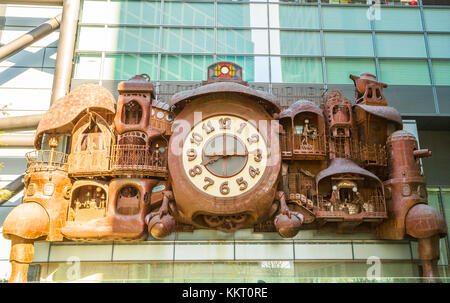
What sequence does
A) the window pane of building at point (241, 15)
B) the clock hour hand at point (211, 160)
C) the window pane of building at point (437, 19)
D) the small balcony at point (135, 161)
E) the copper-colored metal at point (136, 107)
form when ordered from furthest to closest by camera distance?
1. the window pane of building at point (437, 19)
2. the window pane of building at point (241, 15)
3. the copper-colored metal at point (136, 107)
4. the small balcony at point (135, 161)
5. the clock hour hand at point (211, 160)

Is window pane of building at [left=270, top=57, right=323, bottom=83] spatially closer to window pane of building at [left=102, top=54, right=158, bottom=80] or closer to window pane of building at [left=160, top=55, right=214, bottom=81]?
window pane of building at [left=160, top=55, right=214, bottom=81]

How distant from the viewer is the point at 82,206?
15.2m

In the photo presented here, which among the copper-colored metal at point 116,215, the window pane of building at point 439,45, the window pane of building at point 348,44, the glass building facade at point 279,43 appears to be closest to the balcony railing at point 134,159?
the copper-colored metal at point 116,215

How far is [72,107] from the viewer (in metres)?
15.6

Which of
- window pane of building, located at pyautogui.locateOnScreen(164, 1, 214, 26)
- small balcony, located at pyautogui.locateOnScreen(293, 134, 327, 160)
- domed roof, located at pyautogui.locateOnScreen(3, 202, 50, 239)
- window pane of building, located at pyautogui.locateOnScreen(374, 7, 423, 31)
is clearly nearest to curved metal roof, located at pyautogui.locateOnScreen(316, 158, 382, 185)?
small balcony, located at pyautogui.locateOnScreen(293, 134, 327, 160)

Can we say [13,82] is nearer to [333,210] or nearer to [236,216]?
[236,216]

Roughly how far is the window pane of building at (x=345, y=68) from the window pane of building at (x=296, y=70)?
54 centimetres

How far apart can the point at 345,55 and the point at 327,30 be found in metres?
1.78

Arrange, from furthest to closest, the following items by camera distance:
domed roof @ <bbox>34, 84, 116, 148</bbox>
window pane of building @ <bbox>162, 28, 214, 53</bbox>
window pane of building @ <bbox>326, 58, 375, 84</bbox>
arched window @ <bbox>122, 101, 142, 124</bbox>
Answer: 1. window pane of building @ <bbox>162, 28, 214, 53</bbox>
2. window pane of building @ <bbox>326, 58, 375, 84</bbox>
3. arched window @ <bbox>122, 101, 142, 124</bbox>
4. domed roof @ <bbox>34, 84, 116, 148</bbox>

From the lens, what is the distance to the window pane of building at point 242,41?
2211 centimetres

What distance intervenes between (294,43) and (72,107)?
494 inches

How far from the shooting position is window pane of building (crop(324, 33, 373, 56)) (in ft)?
72.6

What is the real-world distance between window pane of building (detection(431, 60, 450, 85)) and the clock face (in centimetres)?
1289

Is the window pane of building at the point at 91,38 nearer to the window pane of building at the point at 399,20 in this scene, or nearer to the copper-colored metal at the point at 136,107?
the copper-colored metal at the point at 136,107
